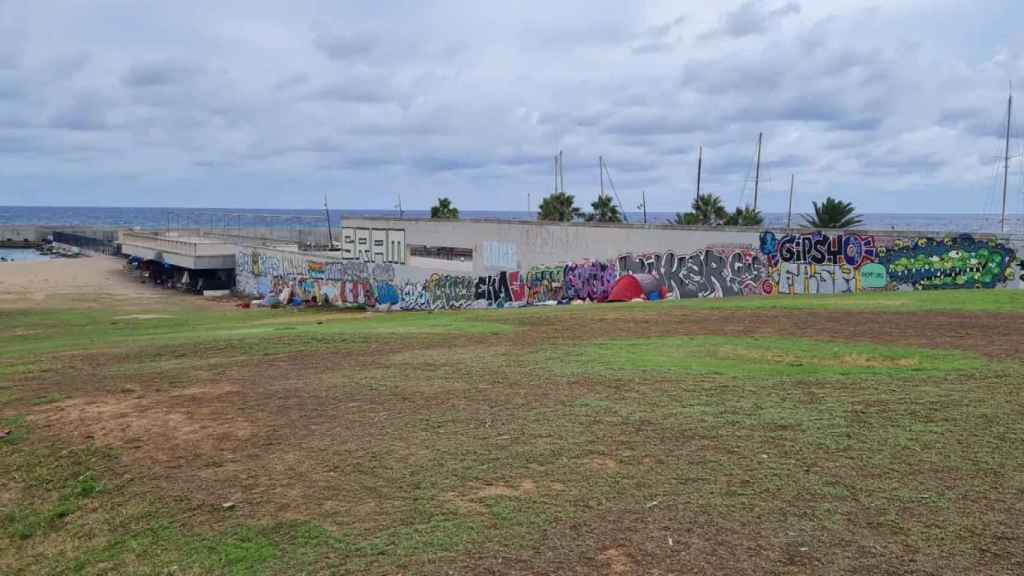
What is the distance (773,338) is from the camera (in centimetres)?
1524

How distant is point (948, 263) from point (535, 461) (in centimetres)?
2282

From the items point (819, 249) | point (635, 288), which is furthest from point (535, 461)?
point (635, 288)

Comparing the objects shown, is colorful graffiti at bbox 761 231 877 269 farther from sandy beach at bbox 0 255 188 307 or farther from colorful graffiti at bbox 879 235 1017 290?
sandy beach at bbox 0 255 188 307

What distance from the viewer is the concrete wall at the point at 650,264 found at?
1053 inches

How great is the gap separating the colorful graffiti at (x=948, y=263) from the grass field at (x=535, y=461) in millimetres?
12488

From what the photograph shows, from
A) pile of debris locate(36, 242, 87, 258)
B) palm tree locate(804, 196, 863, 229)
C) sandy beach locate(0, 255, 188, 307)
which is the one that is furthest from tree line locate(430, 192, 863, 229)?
pile of debris locate(36, 242, 87, 258)

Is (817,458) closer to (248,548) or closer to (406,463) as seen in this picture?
(406,463)

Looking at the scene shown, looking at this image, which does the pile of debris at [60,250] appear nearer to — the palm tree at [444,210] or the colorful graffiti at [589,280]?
the palm tree at [444,210]

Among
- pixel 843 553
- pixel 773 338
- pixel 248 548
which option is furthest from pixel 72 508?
pixel 773 338

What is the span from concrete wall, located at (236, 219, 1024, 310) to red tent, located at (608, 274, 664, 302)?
180 millimetres

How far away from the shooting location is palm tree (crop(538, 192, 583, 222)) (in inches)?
2239

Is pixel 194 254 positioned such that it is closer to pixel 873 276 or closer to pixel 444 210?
pixel 444 210

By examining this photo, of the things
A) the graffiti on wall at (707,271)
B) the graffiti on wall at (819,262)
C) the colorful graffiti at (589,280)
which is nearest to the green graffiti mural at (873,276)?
the graffiti on wall at (819,262)

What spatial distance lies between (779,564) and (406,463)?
3622mm
